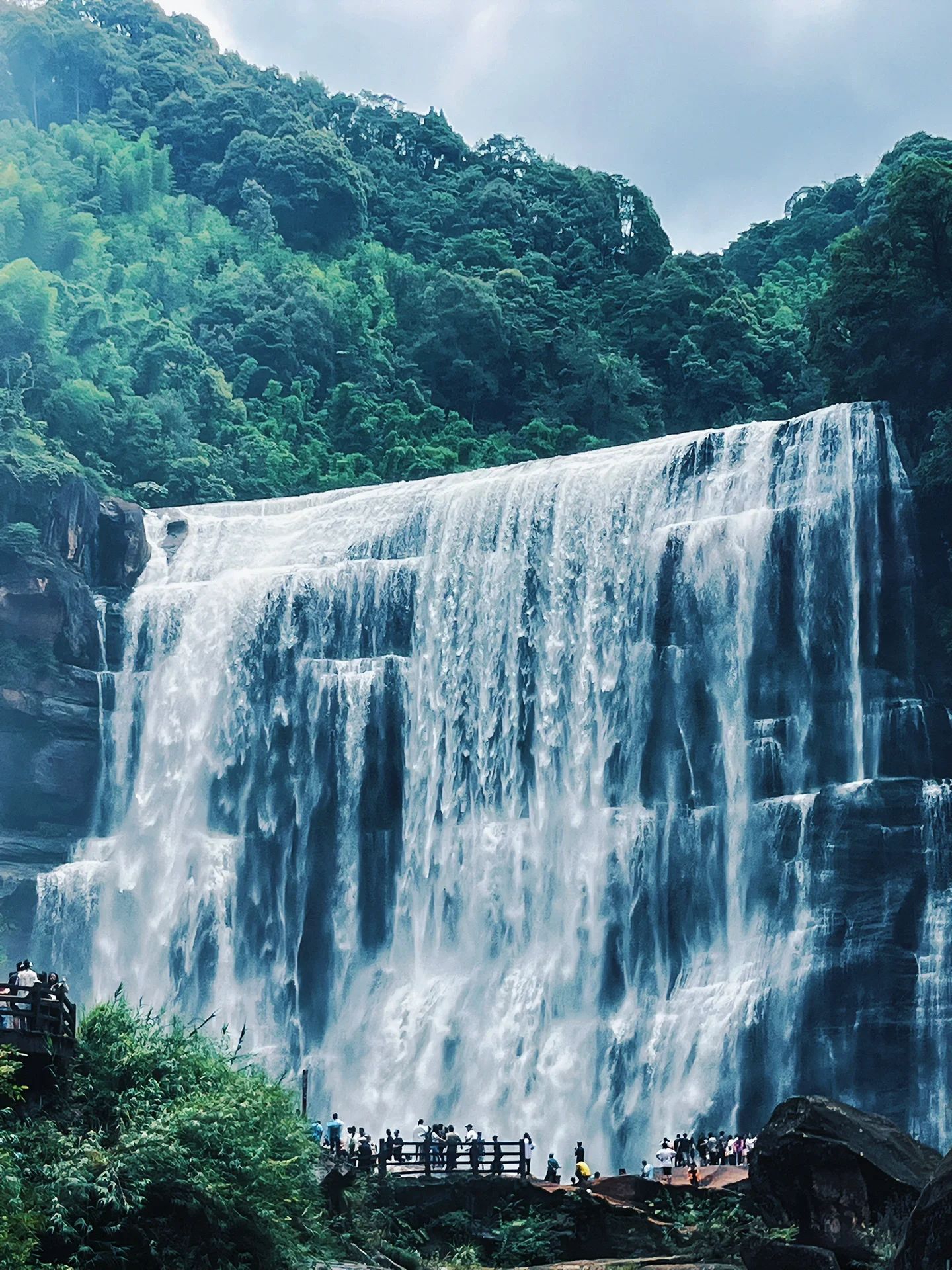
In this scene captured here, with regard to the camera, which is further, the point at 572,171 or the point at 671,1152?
the point at 572,171

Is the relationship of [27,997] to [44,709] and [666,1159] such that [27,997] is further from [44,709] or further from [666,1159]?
[44,709]

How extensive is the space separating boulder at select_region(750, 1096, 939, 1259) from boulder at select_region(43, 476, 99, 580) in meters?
36.6

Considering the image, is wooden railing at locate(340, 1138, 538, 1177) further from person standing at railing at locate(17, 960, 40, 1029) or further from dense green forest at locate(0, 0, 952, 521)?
dense green forest at locate(0, 0, 952, 521)

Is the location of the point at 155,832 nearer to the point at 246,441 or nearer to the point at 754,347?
the point at 246,441

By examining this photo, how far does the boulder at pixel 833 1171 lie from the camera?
28672 millimetres

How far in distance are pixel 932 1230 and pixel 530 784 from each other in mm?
31690

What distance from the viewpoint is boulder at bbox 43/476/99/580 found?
61.2 metres

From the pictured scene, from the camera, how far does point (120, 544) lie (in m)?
63.2

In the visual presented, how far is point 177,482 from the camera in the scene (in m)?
74.2

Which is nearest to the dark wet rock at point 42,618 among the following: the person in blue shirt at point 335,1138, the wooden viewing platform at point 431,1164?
the person in blue shirt at point 335,1138

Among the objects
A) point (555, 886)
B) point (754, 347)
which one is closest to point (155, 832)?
point (555, 886)

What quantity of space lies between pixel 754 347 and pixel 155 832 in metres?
37.1

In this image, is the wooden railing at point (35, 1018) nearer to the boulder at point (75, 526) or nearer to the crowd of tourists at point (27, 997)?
the crowd of tourists at point (27, 997)

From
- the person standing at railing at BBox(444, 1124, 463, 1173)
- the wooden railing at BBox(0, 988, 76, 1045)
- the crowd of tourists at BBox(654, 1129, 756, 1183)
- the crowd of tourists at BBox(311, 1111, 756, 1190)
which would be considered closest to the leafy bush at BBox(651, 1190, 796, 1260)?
the crowd of tourists at BBox(311, 1111, 756, 1190)
